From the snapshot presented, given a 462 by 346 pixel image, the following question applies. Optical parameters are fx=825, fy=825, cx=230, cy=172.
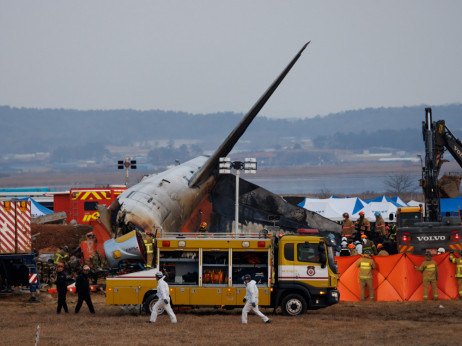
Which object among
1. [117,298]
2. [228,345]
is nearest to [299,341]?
[228,345]

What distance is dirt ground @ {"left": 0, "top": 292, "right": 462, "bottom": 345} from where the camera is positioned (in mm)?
19469

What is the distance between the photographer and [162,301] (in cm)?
2241

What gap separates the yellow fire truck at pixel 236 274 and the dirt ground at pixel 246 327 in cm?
52

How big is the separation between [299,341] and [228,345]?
1722mm

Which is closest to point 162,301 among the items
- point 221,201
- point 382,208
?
point 221,201

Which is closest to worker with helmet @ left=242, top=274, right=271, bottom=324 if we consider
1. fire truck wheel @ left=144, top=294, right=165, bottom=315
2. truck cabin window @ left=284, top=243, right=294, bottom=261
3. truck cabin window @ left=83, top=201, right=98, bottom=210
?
truck cabin window @ left=284, top=243, right=294, bottom=261

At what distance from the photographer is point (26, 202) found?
30.0 m

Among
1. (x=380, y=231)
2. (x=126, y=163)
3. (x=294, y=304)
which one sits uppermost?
(x=126, y=163)

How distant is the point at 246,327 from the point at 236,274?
9.74ft

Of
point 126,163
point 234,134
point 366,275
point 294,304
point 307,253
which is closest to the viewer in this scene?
point 294,304

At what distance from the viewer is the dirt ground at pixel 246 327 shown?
63.9ft

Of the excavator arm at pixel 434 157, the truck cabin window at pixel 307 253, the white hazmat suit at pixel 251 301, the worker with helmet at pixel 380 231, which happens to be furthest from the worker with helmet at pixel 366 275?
the worker with helmet at pixel 380 231

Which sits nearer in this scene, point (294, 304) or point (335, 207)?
point (294, 304)

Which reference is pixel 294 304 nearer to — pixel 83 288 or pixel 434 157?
pixel 83 288
